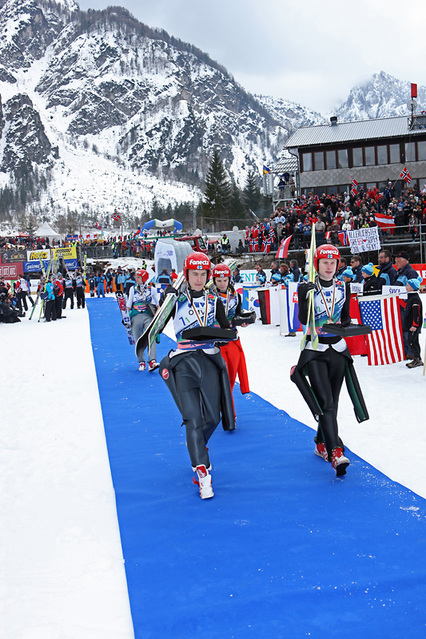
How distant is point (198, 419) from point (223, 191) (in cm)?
7934

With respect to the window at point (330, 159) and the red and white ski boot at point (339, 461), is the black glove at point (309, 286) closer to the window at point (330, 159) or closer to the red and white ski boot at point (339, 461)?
the red and white ski boot at point (339, 461)

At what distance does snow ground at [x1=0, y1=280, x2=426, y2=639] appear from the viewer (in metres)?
3.38

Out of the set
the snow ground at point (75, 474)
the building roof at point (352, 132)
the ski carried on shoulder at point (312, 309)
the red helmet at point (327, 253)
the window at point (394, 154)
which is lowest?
the snow ground at point (75, 474)

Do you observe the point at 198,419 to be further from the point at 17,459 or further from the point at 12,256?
the point at 12,256

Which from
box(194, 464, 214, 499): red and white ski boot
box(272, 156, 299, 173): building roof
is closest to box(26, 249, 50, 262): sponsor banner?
box(272, 156, 299, 173): building roof

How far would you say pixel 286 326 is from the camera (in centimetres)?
1453

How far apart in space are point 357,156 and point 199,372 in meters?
34.8

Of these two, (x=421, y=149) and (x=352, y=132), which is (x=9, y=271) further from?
(x=421, y=149)

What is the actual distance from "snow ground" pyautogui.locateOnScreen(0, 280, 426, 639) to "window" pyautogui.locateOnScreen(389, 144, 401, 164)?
28.1m

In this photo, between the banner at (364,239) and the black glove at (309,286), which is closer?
the black glove at (309,286)

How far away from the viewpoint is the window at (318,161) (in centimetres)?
3719

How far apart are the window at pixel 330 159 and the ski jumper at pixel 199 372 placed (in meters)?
34.1

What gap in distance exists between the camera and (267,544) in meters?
3.97

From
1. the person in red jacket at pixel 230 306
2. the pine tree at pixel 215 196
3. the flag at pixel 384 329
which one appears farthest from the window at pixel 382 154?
the pine tree at pixel 215 196
